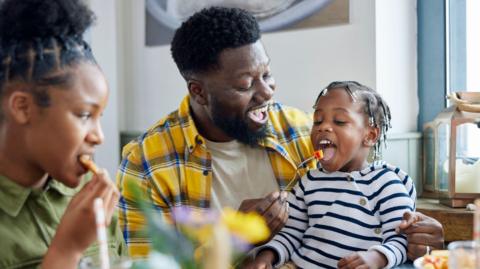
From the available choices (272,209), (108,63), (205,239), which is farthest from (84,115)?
(108,63)

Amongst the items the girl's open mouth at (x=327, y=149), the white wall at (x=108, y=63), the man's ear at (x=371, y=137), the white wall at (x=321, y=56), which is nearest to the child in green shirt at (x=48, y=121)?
the girl's open mouth at (x=327, y=149)

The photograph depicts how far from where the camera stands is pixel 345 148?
5.16 feet

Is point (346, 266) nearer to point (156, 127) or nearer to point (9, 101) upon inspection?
point (156, 127)

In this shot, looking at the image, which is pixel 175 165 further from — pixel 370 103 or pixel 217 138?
pixel 370 103

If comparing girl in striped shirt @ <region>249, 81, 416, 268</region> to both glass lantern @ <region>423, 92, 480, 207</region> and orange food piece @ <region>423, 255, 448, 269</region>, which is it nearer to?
orange food piece @ <region>423, 255, 448, 269</region>

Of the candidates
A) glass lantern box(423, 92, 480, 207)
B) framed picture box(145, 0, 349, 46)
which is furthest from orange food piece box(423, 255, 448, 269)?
framed picture box(145, 0, 349, 46)

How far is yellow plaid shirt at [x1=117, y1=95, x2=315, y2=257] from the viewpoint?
1.62 metres

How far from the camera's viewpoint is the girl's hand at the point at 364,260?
1.37m

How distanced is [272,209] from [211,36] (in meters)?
0.51

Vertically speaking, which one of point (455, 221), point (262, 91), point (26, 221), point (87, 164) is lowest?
point (455, 221)

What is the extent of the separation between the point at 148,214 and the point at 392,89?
1584 mm

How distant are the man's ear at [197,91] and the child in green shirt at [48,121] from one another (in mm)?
627

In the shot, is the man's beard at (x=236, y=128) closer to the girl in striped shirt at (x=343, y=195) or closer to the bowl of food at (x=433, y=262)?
the girl in striped shirt at (x=343, y=195)

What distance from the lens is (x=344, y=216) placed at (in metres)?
1.54
